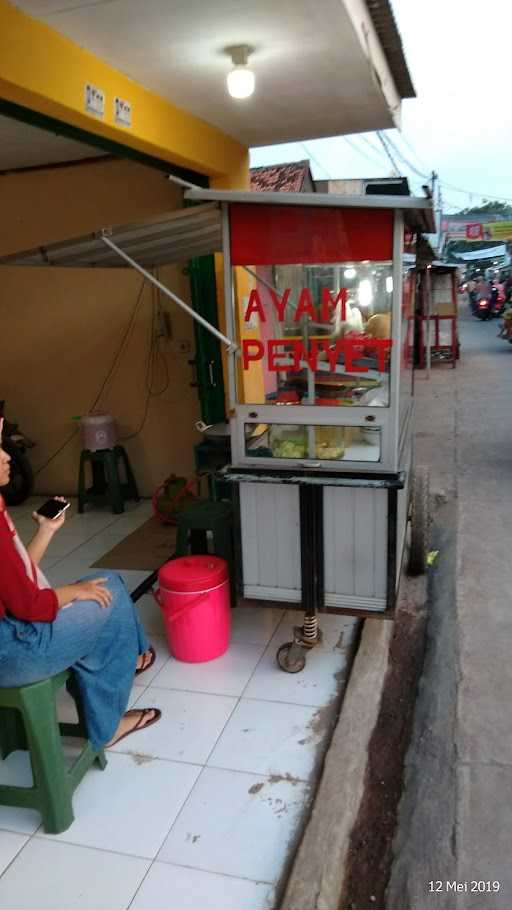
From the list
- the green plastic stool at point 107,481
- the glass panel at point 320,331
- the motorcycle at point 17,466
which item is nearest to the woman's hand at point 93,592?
the glass panel at point 320,331

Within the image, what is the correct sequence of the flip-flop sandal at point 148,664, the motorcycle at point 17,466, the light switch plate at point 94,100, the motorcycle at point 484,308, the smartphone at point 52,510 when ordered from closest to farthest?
the smartphone at point 52,510, the light switch plate at point 94,100, the flip-flop sandal at point 148,664, the motorcycle at point 17,466, the motorcycle at point 484,308

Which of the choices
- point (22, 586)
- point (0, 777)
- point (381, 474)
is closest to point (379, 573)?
point (381, 474)

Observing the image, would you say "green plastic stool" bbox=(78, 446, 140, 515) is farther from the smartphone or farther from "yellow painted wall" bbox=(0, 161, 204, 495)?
the smartphone

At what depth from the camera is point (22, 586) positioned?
87.1 inches

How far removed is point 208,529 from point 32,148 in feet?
10.8

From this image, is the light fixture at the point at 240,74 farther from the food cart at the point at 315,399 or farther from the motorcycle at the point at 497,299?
the motorcycle at the point at 497,299

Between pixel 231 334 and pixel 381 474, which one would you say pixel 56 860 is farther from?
pixel 231 334

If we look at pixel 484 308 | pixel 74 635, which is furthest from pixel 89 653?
pixel 484 308

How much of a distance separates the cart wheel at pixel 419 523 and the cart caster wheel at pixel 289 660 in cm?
130

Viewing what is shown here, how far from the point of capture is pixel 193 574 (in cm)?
332

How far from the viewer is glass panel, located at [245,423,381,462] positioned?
3.09 metres

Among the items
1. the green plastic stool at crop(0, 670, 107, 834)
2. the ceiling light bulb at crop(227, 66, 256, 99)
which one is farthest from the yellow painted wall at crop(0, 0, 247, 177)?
the green plastic stool at crop(0, 670, 107, 834)

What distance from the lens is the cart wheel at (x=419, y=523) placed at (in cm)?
420
